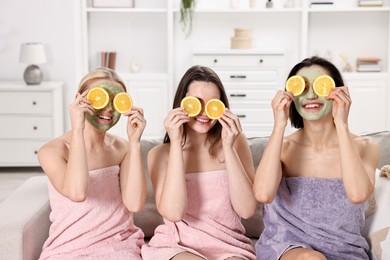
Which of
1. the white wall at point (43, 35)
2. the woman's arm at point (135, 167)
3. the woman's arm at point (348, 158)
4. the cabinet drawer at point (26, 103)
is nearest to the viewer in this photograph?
the woman's arm at point (348, 158)

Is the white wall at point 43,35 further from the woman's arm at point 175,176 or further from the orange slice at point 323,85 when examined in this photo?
the orange slice at point 323,85

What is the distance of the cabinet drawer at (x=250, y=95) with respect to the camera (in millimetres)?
6750

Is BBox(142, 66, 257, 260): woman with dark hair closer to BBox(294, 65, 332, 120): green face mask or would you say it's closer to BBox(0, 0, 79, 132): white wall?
BBox(294, 65, 332, 120): green face mask

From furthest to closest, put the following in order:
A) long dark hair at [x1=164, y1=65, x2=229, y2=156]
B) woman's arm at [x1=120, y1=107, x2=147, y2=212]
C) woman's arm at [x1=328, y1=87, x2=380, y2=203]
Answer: long dark hair at [x1=164, y1=65, x2=229, y2=156] < woman's arm at [x1=120, y1=107, x2=147, y2=212] < woman's arm at [x1=328, y1=87, x2=380, y2=203]

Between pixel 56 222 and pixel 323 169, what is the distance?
0.93m

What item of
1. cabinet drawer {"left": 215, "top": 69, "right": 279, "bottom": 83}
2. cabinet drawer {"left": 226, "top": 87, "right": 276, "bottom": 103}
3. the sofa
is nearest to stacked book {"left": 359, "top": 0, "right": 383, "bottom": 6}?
cabinet drawer {"left": 215, "top": 69, "right": 279, "bottom": 83}

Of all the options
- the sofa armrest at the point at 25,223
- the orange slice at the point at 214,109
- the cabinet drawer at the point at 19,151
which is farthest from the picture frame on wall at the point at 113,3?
the orange slice at the point at 214,109

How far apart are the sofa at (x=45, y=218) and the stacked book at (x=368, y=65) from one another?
13.1 feet

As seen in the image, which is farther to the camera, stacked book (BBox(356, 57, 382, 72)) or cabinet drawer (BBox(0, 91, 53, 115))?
stacked book (BBox(356, 57, 382, 72))

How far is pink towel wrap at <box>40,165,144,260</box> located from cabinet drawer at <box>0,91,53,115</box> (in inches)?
147

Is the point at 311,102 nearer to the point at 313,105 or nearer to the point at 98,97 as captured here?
the point at 313,105

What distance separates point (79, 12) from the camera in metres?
6.79

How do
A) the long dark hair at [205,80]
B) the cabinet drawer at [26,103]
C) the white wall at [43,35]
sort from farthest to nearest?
the white wall at [43,35], the cabinet drawer at [26,103], the long dark hair at [205,80]

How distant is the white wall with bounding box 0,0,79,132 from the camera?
6.78 meters
